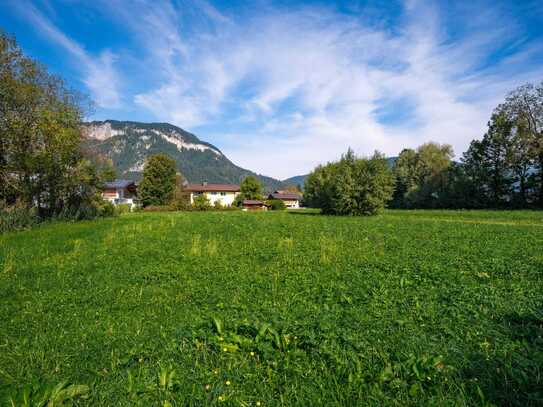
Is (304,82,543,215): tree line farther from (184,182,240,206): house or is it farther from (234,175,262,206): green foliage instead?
(184,182,240,206): house

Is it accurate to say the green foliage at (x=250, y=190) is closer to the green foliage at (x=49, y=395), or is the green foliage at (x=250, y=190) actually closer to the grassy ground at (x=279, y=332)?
the grassy ground at (x=279, y=332)

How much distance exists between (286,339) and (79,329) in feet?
12.2

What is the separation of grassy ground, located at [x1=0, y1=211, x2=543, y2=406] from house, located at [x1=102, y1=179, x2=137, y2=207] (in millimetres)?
69060

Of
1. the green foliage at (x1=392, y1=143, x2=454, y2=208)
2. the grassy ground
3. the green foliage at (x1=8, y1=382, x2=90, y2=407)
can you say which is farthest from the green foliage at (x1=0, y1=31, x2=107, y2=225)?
the green foliage at (x1=392, y1=143, x2=454, y2=208)

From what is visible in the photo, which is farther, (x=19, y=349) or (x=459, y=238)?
(x=459, y=238)

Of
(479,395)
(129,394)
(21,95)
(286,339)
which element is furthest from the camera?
(21,95)

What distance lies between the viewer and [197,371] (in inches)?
128

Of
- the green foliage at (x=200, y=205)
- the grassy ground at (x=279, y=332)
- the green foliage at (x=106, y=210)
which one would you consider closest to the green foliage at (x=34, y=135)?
the green foliage at (x=106, y=210)

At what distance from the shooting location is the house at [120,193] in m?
68.2

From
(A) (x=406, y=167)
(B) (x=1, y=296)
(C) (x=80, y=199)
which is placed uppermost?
(A) (x=406, y=167)

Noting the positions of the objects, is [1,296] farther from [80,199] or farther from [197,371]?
[80,199]

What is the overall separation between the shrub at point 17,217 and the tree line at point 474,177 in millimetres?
30239

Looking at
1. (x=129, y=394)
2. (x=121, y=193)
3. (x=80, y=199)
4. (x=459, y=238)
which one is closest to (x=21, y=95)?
(x=80, y=199)

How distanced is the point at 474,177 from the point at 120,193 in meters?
83.2
